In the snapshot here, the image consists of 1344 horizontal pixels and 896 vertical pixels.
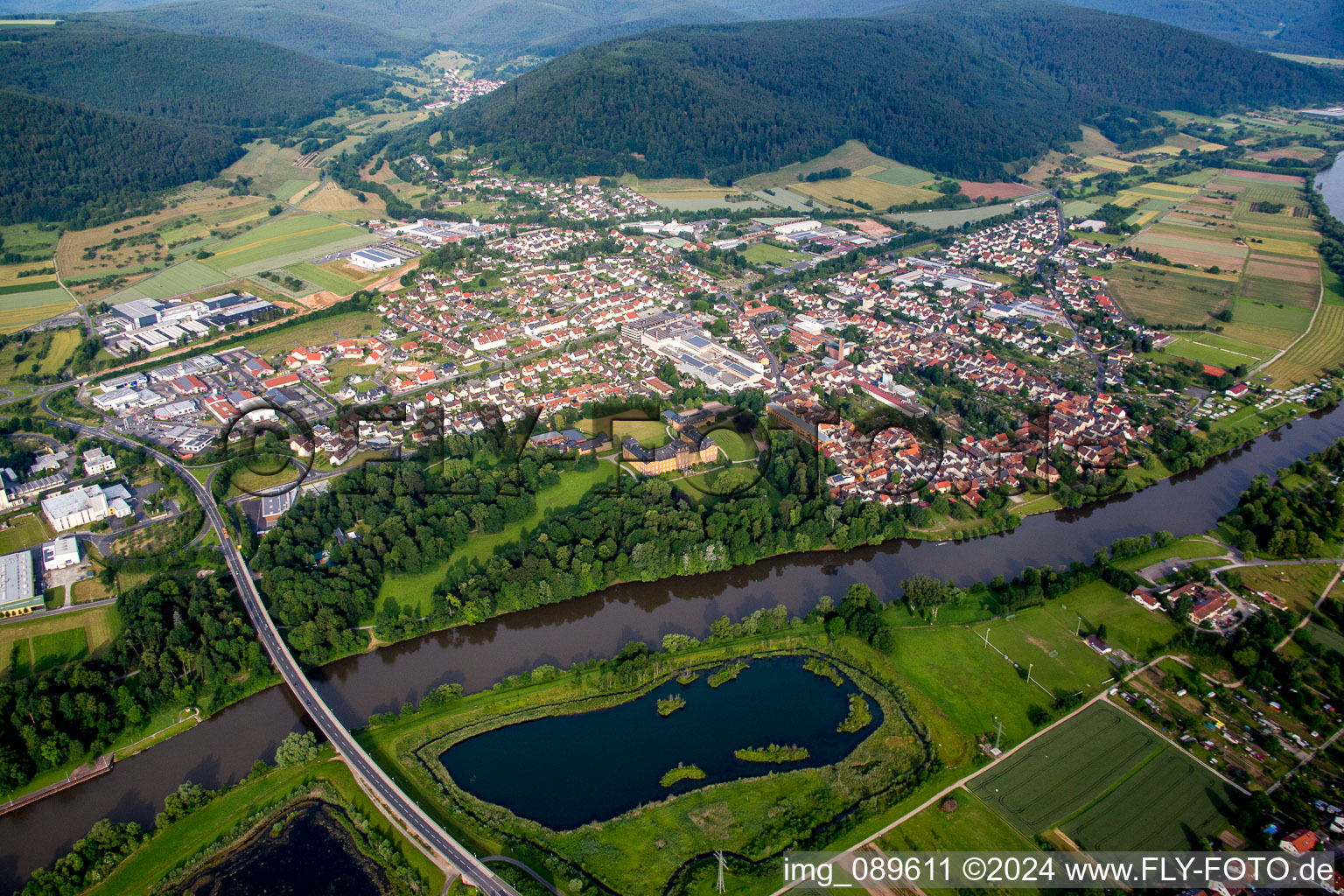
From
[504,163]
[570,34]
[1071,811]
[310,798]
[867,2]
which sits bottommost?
[310,798]

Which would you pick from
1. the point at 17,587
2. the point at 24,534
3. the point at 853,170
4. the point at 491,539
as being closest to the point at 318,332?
the point at 24,534

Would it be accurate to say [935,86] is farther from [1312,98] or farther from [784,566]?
[784,566]

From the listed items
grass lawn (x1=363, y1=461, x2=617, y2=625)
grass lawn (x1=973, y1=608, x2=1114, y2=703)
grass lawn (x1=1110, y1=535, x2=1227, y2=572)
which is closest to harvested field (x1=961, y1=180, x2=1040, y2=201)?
grass lawn (x1=1110, y1=535, x2=1227, y2=572)

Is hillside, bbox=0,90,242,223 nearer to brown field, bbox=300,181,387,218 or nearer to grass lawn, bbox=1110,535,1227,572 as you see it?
brown field, bbox=300,181,387,218

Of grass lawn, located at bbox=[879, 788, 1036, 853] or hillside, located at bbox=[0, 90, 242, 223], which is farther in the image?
hillside, located at bbox=[0, 90, 242, 223]

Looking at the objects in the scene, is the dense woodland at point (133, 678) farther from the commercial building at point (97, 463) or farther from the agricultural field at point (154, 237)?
the agricultural field at point (154, 237)

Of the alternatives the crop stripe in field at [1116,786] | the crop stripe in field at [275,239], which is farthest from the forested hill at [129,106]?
the crop stripe in field at [1116,786]

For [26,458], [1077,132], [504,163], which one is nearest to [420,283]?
[26,458]
